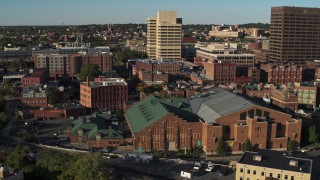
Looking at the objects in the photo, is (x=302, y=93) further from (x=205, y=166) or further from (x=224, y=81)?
(x=205, y=166)

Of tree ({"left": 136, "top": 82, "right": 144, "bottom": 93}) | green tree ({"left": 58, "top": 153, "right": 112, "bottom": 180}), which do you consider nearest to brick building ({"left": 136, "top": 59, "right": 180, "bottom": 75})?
tree ({"left": 136, "top": 82, "right": 144, "bottom": 93})

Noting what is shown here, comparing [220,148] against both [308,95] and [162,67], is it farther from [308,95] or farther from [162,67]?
[162,67]

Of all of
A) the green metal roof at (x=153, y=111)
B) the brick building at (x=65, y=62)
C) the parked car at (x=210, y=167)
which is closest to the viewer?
the parked car at (x=210, y=167)

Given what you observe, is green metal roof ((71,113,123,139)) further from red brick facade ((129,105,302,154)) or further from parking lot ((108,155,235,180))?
parking lot ((108,155,235,180))

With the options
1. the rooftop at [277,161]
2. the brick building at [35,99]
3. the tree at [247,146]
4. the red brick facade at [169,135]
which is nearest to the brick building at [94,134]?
the red brick facade at [169,135]

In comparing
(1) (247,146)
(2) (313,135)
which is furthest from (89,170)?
(2) (313,135)

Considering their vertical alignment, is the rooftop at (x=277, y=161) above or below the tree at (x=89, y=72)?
below

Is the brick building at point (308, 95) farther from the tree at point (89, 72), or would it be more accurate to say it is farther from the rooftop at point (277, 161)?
the tree at point (89, 72)
